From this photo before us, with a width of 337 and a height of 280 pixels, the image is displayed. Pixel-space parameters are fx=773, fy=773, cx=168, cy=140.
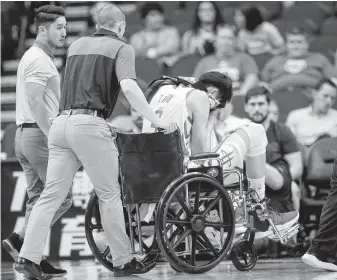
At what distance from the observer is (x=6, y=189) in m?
6.41

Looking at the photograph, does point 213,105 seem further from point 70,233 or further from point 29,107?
point 70,233

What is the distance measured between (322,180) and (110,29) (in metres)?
2.62

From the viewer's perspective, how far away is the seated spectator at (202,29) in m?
9.34

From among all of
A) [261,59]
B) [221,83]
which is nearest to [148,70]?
[261,59]

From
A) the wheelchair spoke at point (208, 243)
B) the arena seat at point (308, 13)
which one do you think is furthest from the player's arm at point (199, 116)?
the arena seat at point (308, 13)

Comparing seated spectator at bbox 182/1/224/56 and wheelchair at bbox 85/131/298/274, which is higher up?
seated spectator at bbox 182/1/224/56

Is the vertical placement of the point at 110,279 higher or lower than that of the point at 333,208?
lower

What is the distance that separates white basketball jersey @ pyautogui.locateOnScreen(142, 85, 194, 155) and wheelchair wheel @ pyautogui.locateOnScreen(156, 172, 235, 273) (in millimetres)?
415

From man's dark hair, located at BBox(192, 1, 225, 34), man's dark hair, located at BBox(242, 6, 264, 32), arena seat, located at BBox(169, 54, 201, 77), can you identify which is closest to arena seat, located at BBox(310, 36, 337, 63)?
man's dark hair, located at BBox(242, 6, 264, 32)

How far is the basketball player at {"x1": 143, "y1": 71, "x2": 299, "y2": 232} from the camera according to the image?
4887mm

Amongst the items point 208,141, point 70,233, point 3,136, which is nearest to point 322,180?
point 208,141

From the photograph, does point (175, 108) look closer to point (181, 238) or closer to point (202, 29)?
point (181, 238)

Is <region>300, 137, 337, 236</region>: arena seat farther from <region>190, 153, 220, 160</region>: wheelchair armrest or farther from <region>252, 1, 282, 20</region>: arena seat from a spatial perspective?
<region>252, 1, 282, 20</region>: arena seat

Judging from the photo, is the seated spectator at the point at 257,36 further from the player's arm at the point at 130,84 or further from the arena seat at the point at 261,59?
the player's arm at the point at 130,84
